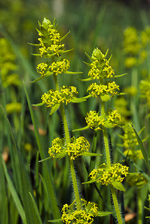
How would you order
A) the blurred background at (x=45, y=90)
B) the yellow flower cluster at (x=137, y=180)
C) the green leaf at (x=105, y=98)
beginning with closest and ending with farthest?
the green leaf at (x=105, y=98)
the yellow flower cluster at (x=137, y=180)
the blurred background at (x=45, y=90)

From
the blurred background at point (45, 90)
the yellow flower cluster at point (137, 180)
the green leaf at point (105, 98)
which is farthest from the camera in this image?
the blurred background at point (45, 90)

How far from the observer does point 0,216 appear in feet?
6.49

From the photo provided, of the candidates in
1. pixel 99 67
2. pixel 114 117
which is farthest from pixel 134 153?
pixel 99 67

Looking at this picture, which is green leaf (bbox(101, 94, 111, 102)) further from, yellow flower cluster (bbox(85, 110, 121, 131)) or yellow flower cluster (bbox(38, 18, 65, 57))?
yellow flower cluster (bbox(38, 18, 65, 57))

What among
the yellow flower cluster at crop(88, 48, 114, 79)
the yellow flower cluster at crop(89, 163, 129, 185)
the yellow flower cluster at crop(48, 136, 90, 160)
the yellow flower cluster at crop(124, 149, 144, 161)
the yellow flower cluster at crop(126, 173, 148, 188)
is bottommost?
the yellow flower cluster at crop(126, 173, 148, 188)

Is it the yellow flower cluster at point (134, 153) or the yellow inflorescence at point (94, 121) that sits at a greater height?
the yellow inflorescence at point (94, 121)

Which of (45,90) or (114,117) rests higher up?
(45,90)

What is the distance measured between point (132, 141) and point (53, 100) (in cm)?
55

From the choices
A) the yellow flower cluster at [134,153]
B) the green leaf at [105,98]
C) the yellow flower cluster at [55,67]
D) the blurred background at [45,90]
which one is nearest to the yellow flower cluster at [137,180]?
the yellow flower cluster at [134,153]

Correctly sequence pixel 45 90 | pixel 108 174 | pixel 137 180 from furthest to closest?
pixel 45 90 < pixel 137 180 < pixel 108 174

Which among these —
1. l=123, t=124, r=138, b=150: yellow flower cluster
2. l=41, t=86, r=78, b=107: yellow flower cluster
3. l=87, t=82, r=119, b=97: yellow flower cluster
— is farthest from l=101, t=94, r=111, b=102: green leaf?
l=123, t=124, r=138, b=150: yellow flower cluster

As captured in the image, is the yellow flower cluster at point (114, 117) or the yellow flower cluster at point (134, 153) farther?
the yellow flower cluster at point (134, 153)

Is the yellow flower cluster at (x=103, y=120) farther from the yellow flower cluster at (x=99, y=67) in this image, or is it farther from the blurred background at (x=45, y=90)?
the blurred background at (x=45, y=90)

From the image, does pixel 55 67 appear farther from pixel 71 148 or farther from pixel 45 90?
pixel 45 90
